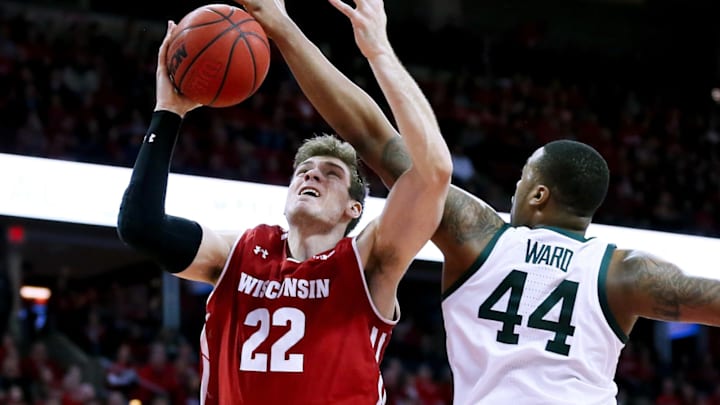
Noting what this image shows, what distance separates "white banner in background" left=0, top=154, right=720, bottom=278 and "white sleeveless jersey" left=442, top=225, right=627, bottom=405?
6.06 meters

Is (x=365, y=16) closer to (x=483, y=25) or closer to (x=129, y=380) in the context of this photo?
(x=129, y=380)

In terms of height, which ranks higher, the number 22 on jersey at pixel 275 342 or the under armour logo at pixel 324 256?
the under armour logo at pixel 324 256

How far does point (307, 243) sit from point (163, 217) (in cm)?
54

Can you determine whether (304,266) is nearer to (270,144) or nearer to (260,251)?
(260,251)

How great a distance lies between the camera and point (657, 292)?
2906mm

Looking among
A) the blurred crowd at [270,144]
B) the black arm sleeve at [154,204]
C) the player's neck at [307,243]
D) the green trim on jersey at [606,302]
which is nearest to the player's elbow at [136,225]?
the black arm sleeve at [154,204]

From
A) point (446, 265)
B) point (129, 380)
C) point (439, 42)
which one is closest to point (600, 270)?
point (446, 265)

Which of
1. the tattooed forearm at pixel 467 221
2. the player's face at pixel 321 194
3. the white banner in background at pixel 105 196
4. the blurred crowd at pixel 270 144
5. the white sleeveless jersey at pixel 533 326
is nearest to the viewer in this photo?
the white sleeveless jersey at pixel 533 326

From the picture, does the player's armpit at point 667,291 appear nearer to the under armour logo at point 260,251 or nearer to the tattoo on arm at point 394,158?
the tattoo on arm at point 394,158

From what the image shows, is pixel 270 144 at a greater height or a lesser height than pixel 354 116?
lesser

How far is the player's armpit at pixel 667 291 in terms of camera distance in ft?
9.52

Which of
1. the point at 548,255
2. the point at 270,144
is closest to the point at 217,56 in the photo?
the point at 548,255

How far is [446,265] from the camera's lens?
9.88 feet

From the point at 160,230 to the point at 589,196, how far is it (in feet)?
4.21
